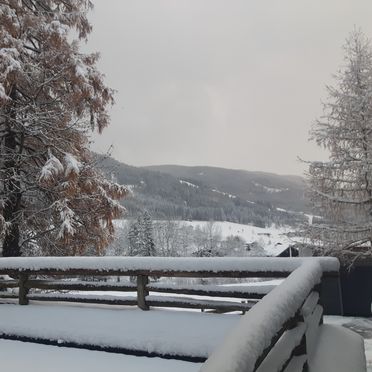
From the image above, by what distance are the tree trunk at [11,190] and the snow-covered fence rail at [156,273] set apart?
310 cm

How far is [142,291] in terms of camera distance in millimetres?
6305

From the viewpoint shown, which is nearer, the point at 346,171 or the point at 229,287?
the point at 229,287

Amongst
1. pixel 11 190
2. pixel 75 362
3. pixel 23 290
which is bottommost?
pixel 75 362

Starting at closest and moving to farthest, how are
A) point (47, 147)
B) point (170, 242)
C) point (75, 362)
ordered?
point (75, 362)
point (47, 147)
point (170, 242)

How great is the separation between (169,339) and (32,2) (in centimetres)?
949

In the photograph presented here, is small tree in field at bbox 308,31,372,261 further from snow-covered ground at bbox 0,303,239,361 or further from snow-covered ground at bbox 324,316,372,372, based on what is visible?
snow-covered ground at bbox 0,303,239,361

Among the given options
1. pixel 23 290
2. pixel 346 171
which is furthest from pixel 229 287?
pixel 346 171

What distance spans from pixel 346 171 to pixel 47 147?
1181 cm

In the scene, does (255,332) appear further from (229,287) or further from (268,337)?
(229,287)

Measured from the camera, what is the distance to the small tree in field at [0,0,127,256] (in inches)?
381

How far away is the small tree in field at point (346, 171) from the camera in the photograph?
1692cm

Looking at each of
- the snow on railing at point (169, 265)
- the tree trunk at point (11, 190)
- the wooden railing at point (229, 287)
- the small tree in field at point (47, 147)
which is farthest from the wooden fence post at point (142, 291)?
the tree trunk at point (11, 190)

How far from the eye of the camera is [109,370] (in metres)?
4.76

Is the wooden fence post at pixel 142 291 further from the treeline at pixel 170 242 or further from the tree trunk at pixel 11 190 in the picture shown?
the treeline at pixel 170 242
